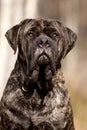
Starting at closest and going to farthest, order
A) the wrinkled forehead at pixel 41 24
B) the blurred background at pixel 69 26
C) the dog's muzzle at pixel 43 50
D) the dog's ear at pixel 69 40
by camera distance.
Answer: the dog's muzzle at pixel 43 50 < the wrinkled forehead at pixel 41 24 < the dog's ear at pixel 69 40 < the blurred background at pixel 69 26

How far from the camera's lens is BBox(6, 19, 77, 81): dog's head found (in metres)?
9.91

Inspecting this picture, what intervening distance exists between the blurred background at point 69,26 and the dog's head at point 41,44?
4306mm

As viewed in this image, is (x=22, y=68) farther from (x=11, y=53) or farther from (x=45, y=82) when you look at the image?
(x=11, y=53)

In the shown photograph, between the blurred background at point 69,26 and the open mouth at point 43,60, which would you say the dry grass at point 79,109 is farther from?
the open mouth at point 43,60

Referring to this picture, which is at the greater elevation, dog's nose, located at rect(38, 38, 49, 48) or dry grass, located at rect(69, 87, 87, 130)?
dog's nose, located at rect(38, 38, 49, 48)

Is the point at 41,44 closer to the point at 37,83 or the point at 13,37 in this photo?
the point at 13,37

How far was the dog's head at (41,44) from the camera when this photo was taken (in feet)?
32.5

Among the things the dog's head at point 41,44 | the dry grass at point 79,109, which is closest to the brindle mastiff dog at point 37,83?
the dog's head at point 41,44

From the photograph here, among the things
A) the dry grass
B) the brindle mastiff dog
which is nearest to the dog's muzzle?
the brindle mastiff dog

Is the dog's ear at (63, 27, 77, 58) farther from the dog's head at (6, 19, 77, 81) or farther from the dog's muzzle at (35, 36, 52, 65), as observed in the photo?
the dog's muzzle at (35, 36, 52, 65)

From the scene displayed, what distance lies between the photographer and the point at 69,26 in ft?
78.5

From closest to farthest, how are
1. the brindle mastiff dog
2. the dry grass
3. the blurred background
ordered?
the brindle mastiff dog, the dry grass, the blurred background

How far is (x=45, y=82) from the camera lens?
10234 millimetres

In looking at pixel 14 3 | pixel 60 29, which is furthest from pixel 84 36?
pixel 60 29
